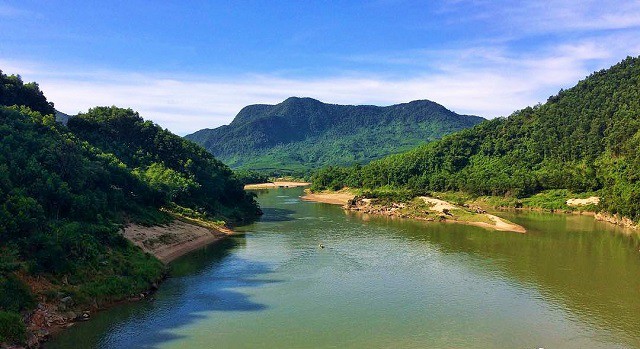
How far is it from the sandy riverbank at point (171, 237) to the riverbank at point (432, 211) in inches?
1952

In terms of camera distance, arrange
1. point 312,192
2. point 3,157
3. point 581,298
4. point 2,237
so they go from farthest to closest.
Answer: point 312,192, point 3,157, point 581,298, point 2,237

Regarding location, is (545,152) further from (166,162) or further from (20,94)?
(20,94)

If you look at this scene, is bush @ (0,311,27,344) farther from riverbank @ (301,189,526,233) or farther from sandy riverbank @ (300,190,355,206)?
sandy riverbank @ (300,190,355,206)

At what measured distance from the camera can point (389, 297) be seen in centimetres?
4888

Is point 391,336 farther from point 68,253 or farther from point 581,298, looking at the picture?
point 68,253

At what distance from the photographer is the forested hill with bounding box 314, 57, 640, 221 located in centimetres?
12406

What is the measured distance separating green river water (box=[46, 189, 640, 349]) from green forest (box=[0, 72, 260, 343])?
13.3 ft

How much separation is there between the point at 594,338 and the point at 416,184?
391 ft

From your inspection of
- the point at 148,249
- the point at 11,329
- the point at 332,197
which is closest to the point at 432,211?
the point at 332,197

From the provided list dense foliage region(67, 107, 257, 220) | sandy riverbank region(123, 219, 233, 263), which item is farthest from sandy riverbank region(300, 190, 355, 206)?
sandy riverbank region(123, 219, 233, 263)

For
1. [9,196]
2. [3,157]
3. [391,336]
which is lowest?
[391,336]

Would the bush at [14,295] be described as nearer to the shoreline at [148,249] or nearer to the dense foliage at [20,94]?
the shoreline at [148,249]

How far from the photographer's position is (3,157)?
51.3 metres

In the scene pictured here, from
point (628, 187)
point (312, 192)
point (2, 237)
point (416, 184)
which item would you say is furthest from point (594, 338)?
point (312, 192)
